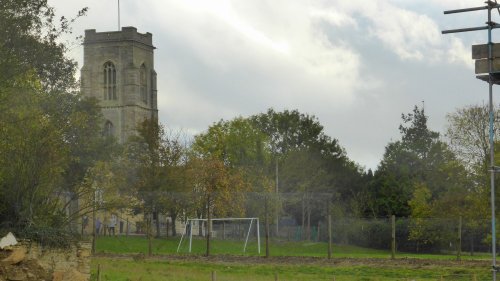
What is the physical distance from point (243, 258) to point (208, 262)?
2.68 m

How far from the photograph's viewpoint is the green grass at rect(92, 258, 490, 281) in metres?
33.6

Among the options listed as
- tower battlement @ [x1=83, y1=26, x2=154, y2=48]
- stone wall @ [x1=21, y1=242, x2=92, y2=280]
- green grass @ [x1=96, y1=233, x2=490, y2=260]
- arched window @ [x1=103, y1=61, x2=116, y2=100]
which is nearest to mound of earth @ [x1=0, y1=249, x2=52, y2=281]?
stone wall @ [x1=21, y1=242, x2=92, y2=280]

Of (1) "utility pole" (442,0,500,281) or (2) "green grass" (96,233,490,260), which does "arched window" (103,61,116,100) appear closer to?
(2) "green grass" (96,233,490,260)

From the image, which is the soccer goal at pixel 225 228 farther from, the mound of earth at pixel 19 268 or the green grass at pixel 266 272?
the mound of earth at pixel 19 268

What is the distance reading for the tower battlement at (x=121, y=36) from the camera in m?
138

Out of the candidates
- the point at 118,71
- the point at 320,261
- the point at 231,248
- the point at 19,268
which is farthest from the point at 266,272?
the point at 118,71

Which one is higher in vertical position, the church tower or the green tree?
the church tower

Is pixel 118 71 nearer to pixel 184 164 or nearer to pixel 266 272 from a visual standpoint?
pixel 184 164

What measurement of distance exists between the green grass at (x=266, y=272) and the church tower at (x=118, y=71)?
97.3m

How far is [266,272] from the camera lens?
3775cm

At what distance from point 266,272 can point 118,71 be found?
10400 centimetres

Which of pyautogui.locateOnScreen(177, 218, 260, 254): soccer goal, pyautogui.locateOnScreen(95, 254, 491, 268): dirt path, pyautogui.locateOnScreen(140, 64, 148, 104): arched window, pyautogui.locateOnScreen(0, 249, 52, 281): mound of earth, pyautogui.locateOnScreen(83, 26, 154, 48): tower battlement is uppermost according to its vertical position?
pyautogui.locateOnScreen(83, 26, 154, 48): tower battlement

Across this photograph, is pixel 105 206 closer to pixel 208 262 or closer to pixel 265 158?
pixel 208 262

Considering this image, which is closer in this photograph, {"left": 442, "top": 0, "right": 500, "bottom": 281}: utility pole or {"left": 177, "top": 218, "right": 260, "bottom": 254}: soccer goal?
{"left": 442, "top": 0, "right": 500, "bottom": 281}: utility pole
